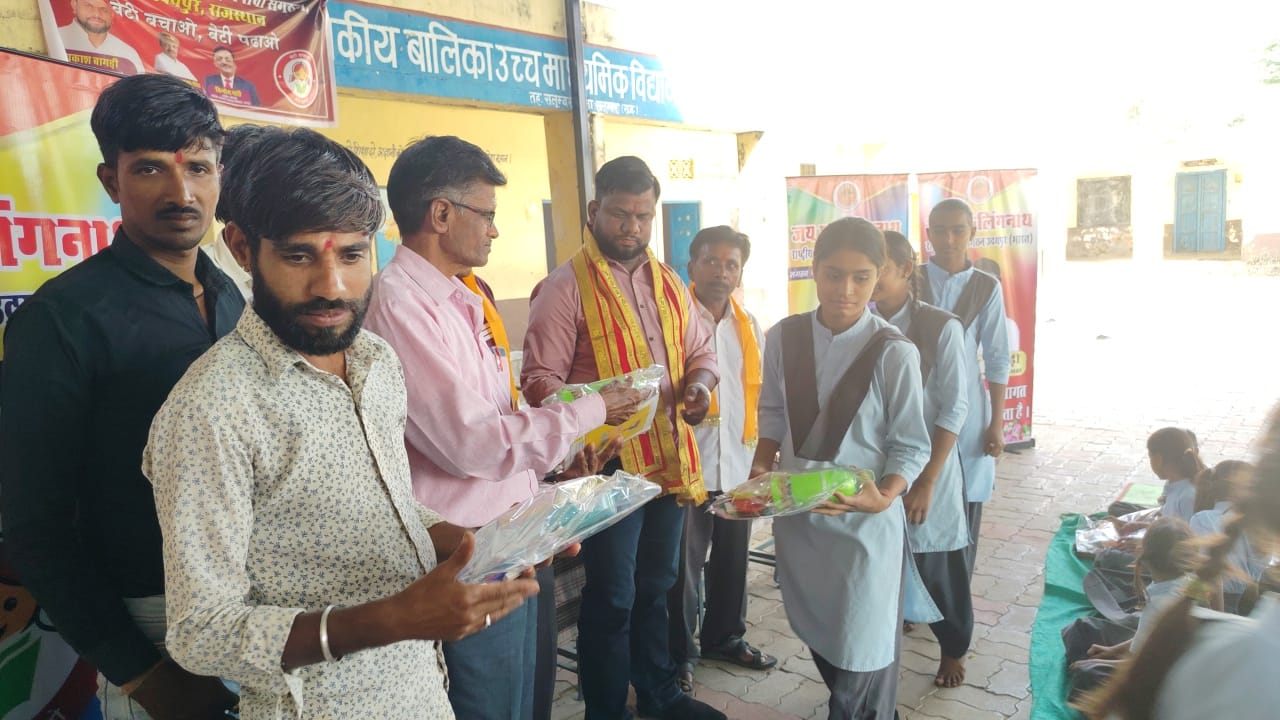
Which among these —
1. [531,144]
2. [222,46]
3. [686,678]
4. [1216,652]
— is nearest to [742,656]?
[686,678]

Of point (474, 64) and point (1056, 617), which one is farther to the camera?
point (474, 64)

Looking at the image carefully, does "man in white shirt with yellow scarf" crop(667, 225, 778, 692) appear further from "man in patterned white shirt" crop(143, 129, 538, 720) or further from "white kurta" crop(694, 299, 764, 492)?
"man in patterned white shirt" crop(143, 129, 538, 720)

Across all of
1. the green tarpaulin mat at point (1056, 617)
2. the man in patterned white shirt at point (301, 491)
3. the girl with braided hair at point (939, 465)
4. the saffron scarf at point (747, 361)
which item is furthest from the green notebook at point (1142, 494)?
the man in patterned white shirt at point (301, 491)

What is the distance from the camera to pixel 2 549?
2.45 m

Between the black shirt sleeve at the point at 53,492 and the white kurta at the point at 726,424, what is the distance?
117 inches

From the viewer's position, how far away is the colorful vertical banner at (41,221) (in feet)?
8.01

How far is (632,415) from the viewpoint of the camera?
109 inches

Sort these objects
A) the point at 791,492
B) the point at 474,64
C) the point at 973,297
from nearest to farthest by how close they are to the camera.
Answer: the point at 791,492, the point at 973,297, the point at 474,64

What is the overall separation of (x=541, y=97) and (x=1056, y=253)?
20.7m

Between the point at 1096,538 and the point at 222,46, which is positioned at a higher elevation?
the point at 222,46

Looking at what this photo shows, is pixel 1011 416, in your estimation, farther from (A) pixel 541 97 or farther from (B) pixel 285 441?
(B) pixel 285 441

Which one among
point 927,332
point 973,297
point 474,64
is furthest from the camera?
point 474,64

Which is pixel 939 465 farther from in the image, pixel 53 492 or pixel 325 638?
pixel 53 492

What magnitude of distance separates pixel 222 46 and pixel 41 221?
213 centimetres
